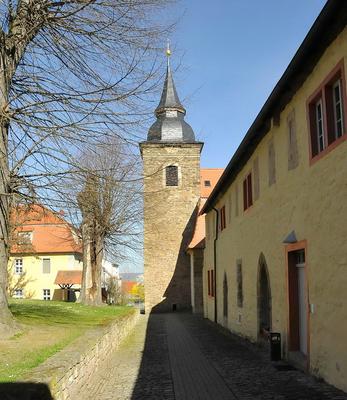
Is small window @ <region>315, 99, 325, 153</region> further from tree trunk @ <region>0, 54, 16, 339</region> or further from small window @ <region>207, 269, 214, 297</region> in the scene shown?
small window @ <region>207, 269, 214, 297</region>

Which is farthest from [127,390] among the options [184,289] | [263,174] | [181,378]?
[184,289]

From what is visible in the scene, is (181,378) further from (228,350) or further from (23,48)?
(23,48)

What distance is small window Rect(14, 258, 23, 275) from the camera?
50750mm

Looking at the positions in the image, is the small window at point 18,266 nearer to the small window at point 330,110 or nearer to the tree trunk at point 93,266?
the tree trunk at point 93,266

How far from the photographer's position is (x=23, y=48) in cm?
1103

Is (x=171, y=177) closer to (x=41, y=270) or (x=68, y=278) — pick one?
(x=68, y=278)

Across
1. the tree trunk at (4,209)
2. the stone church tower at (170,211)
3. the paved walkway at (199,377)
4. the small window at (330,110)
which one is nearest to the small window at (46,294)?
the stone church tower at (170,211)

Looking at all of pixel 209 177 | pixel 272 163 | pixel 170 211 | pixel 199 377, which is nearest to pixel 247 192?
pixel 272 163

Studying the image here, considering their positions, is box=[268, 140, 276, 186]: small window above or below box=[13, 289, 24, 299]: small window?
above

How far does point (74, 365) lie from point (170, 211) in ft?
104

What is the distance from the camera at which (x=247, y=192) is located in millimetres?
16188

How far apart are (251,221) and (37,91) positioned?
7.30 m

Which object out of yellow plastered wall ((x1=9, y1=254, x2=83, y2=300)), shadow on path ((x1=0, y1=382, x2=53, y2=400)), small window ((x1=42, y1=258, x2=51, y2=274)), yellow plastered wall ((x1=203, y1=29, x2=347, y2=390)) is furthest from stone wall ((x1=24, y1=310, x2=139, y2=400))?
small window ((x1=42, y1=258, x2=51, y2=274))

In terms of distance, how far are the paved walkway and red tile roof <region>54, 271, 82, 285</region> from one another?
3409 cm
